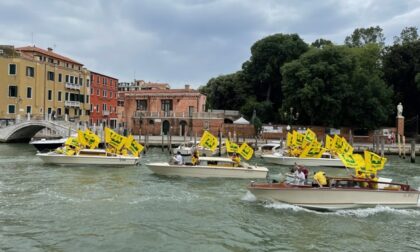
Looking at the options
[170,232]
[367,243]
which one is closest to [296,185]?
[367,243]

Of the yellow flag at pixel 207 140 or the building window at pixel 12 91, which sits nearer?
the yellow flag at pixel 207 140

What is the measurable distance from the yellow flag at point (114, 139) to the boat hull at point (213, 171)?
5168 millimetres

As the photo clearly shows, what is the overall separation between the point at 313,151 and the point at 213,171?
429 inches

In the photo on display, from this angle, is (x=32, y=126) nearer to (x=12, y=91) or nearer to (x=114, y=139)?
(x=12, y=91)

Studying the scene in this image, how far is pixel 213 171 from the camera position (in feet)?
77.6

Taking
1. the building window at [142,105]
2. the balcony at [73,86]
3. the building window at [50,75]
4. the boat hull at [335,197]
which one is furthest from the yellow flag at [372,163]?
the building window at [142,105]

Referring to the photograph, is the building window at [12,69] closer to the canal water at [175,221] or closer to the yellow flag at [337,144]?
the canal water at [175,221]

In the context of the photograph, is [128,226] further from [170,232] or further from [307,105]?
[307,105]

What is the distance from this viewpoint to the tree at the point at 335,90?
48.3 metres

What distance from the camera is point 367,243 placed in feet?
40.5

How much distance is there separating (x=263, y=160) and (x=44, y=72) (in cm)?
3498

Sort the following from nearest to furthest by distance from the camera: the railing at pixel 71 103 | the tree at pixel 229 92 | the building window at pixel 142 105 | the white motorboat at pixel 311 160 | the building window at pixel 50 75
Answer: the white motorboat at pixel 311 160
the building window at pixel 50 75
the railing at pixel 71 103
the tree at pixel 229 92
the building window at pixel 142 105

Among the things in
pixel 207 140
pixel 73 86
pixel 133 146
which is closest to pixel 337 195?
pixel 207 140


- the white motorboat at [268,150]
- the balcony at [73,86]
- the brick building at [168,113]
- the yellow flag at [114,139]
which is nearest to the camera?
the yellow flag at [114,139]
